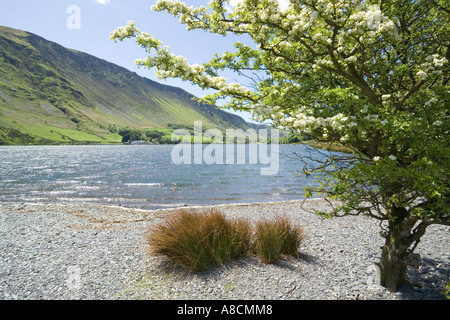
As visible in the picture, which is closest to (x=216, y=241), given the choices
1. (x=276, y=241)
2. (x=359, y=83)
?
(x=276, y=241)

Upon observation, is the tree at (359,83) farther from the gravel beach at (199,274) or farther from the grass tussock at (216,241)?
the grass tussock at (216,241)

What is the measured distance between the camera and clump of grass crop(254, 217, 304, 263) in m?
9.13

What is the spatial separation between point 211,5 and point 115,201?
29.0m

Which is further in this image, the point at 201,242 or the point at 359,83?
the point at 201,242

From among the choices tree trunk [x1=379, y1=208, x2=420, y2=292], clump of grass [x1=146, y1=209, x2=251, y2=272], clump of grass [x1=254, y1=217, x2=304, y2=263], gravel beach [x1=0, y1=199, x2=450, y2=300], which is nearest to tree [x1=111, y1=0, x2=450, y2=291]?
tree trunk [x1=379, y1=208, x2=420, y2=292]

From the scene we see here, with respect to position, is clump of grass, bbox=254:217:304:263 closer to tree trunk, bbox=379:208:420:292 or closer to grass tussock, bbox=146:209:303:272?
grass tussock, bbox=146:209:303:272

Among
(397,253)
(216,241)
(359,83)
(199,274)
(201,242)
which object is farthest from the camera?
(216,241)

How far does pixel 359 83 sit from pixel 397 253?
485cm

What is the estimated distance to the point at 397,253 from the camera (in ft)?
23.6

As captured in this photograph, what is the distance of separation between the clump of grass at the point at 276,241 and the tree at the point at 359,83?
3.01 metres

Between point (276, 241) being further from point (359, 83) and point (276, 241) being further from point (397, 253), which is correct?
point (359, 83)

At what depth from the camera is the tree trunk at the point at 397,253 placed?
23.4 ft
